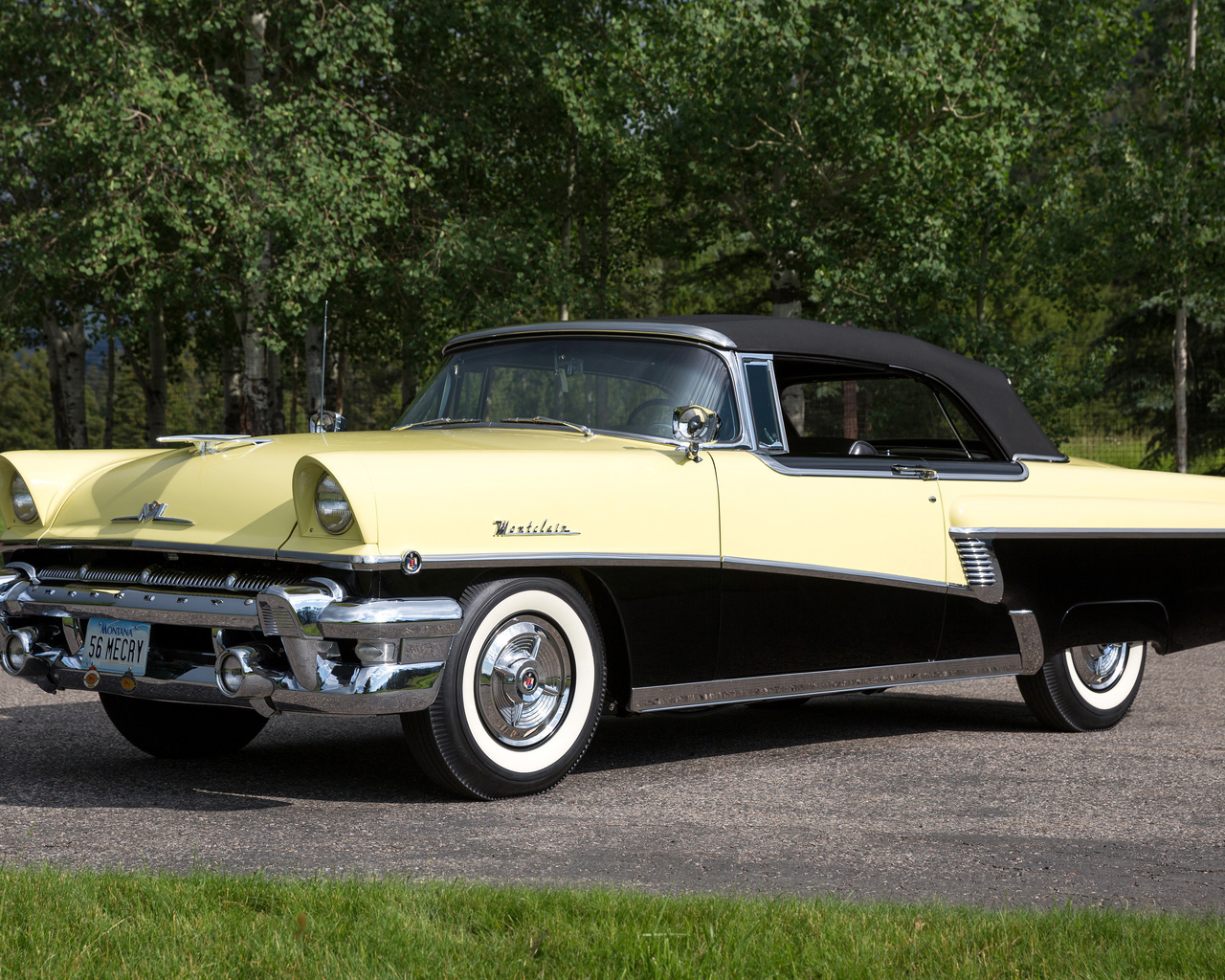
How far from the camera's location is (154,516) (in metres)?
4.98

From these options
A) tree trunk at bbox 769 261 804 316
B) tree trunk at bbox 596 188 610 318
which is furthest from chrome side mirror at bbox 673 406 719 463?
tree trunk at bbox 596 188 610 318

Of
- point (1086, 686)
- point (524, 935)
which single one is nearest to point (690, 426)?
point (524, 935)

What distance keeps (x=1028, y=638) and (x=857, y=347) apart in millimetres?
1515

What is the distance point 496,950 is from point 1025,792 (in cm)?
272

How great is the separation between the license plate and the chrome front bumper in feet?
0.09

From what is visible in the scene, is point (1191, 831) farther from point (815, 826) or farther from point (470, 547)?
point (470, 547)

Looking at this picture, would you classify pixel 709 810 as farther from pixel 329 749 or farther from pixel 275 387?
pixel 275 387

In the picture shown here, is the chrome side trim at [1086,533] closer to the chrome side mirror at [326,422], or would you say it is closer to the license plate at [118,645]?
the chrome side mirror at [326,422]

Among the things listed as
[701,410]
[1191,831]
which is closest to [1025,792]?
[1191,831]

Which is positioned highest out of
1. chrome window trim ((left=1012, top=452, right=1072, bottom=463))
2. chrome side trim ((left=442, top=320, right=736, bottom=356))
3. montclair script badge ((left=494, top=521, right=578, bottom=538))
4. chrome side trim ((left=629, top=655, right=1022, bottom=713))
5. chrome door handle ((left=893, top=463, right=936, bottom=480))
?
chrome side trim ((left=442, top=320, right=736, bottom=356))

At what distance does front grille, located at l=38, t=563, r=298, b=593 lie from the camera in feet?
15.1

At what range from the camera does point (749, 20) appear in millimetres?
20594

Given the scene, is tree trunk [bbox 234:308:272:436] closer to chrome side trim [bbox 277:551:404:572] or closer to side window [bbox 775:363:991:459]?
side window [bbox 775:363:991:459]

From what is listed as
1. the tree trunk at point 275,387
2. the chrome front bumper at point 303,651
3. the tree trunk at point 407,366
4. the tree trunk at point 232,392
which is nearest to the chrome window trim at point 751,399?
the chrome front bumper at point 303,651
